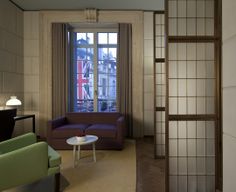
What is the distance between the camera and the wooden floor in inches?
109

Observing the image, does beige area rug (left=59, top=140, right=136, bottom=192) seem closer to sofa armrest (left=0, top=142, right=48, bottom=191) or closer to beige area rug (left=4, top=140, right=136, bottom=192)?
beige area rug (left=4, top=140, right=136, bottom=192)

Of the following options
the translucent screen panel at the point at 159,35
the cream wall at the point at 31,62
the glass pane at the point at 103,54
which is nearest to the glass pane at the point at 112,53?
the glass pane at the point at 103,54

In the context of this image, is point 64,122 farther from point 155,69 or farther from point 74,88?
point 155,69

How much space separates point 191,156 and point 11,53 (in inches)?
180

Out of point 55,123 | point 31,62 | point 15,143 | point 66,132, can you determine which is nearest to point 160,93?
point 66,132

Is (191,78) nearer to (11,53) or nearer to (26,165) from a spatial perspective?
(26,165)

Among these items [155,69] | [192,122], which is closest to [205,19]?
[192,122]

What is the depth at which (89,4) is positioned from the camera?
533cm

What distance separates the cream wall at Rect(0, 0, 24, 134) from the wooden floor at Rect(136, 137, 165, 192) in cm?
317

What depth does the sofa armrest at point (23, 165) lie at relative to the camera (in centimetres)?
209

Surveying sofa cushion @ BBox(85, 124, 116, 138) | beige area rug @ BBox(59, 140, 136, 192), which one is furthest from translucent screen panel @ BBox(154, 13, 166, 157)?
sofa cushion @ BBox(85, 124, 116, 138)

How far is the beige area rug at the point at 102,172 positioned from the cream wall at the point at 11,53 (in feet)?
6.64

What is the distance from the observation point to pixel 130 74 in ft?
18.3

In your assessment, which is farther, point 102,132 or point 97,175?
point 102,132
